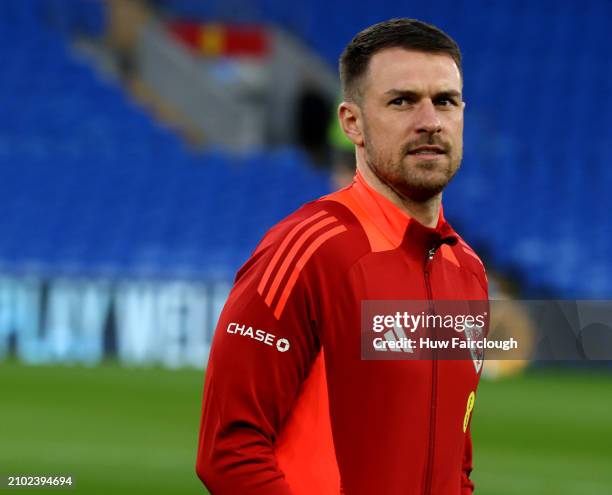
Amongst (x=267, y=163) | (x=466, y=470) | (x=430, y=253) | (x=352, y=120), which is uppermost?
(x=267, y=163)

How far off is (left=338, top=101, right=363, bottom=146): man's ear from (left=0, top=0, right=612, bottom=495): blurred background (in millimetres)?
5119

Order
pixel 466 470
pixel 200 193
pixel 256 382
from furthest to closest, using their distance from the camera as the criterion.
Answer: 1. pixel 200 193
2. pixel 466 470
3. pixel 256 382

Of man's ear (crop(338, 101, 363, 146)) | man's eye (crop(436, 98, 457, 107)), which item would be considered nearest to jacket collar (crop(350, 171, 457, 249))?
man's ear (crop(338, 101, 363, 146))

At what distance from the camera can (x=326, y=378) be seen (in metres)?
2.48

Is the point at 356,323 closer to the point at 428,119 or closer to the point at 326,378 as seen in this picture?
the point at 326,378

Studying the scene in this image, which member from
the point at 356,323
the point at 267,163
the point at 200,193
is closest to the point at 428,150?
the point at 356,323

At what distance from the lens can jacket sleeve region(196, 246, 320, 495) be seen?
2385 mm

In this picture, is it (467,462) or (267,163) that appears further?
(267,163)

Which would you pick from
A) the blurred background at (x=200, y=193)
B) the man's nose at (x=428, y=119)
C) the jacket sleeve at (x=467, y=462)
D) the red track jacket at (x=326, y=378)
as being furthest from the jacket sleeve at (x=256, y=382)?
the blurred background at (x=200, y=193)

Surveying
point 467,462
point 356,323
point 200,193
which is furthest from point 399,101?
point 200,193

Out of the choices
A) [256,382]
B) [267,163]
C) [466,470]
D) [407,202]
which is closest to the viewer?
[256,382]

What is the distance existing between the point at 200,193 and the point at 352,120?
1437cm

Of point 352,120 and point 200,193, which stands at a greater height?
point 200,193

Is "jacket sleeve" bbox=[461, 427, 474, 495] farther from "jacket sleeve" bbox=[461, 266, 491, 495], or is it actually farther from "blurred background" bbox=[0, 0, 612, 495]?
"blurred background" bbox=[0, 0, 612, 495]
